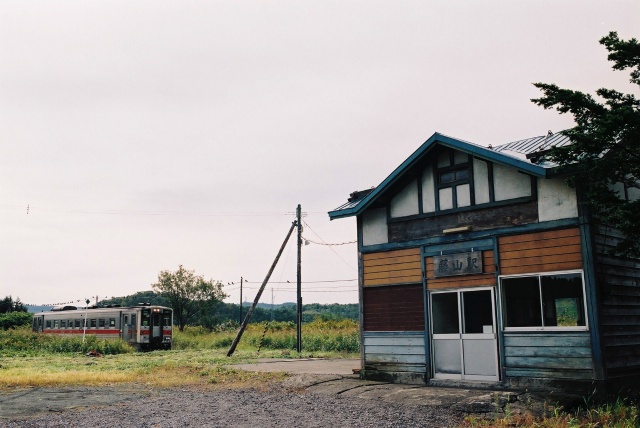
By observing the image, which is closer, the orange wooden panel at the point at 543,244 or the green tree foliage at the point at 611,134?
the green tree foliage at the point at 611,134

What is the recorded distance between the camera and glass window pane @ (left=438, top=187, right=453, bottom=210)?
13.6 metres

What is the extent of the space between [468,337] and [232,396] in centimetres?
571

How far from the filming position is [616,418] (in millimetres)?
9070

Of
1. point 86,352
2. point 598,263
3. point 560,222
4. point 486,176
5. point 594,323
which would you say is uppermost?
point 486,176

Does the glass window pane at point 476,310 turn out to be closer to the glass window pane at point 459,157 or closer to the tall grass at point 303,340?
the glass window pane at point 459,157

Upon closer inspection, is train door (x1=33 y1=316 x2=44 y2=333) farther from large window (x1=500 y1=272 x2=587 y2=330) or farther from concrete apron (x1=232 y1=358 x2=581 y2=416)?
large window (x1=500 y1=272 x2=587 y2=330)

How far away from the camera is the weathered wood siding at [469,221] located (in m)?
12.3

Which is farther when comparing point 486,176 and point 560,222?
point 486,176

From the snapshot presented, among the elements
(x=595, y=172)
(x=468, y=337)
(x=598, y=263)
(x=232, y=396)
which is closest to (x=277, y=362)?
(x=232, y=396)

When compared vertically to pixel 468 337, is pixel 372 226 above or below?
above

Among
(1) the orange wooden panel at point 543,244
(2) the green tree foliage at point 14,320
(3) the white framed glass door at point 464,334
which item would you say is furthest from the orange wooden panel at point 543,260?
(2) the green tree foliage at point 14,320

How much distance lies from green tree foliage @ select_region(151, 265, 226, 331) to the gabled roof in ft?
165

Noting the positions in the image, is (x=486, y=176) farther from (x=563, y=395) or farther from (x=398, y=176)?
(x=563, y=395)

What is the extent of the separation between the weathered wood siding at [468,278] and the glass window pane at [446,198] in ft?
4.41
